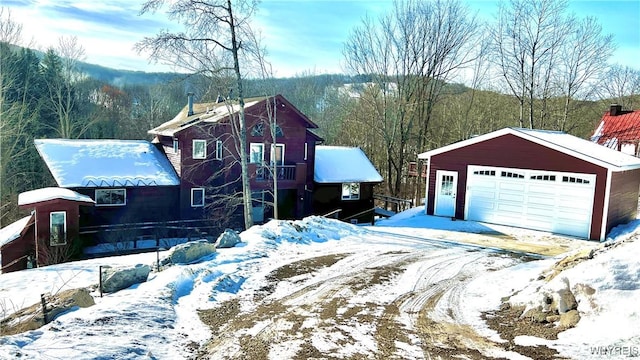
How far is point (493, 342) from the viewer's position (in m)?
5.82

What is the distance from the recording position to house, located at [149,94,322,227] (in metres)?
20.5

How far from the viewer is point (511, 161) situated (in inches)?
600

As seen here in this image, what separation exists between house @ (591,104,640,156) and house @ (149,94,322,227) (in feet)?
70.2

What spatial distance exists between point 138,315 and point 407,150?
28107 mm

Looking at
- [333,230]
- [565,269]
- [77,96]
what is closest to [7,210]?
[77,96]

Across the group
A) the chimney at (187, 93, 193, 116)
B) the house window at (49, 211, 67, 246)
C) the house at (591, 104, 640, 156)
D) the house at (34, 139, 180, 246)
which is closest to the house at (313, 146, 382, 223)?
the house at (34, 139, 180, 246)

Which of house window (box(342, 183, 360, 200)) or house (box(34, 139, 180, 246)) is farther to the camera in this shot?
house window (box(342, 183, 360, 200))

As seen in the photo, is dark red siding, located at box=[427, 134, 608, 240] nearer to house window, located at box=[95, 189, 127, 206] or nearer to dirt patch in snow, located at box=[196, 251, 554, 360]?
dirt patch in snow, located at box=[196, 251, 554, 360]

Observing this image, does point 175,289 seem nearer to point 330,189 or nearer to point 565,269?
point 565,269

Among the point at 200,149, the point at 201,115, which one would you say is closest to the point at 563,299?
the point at 200,149

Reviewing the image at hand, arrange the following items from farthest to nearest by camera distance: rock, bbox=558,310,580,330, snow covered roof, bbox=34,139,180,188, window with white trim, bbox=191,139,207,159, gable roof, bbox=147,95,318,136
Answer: window with white trim, bbox=191,139,207,159 < gable roof, bbox=147,95,318,136 < snow covered roof, bbox=34,139,180,188 < rock, bbox=558,310,580,330

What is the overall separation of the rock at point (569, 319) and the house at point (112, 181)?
1671cm

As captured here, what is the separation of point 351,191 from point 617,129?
68.6 ft

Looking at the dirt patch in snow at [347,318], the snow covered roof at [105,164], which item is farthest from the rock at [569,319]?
the snow covered roof at [105,164]
